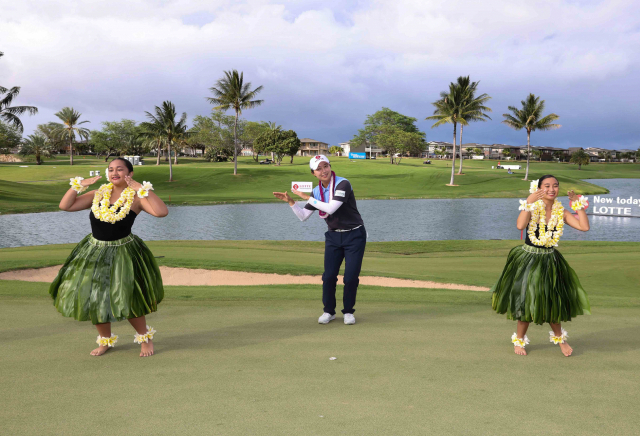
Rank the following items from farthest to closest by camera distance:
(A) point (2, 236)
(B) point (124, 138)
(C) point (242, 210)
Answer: (B) point (124, 138)
(C) point (242, 210)
(A) point (2, 236)

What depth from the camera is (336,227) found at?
7.30 m

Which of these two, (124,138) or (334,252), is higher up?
(124,138)

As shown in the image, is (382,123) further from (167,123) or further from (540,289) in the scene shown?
(540,289)

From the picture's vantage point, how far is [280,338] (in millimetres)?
6219

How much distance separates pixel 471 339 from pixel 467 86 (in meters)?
79.4

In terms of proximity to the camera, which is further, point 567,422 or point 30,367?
point 30,367

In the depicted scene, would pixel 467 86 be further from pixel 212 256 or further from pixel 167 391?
pixel 167 391

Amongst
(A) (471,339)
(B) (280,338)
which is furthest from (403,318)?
(B) (280,338)

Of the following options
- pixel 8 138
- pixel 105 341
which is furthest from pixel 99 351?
pixel 8 138

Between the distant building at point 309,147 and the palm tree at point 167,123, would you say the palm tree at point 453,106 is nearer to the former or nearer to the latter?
the palm tree at point 167,123

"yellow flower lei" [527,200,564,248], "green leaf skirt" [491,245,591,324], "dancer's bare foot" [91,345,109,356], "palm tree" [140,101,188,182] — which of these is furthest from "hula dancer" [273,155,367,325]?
"palm tree" [140,101,188,182]

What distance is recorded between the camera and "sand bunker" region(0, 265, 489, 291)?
41.5ft

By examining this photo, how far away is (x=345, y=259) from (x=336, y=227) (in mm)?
501

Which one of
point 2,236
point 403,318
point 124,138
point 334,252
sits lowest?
point 2,236
